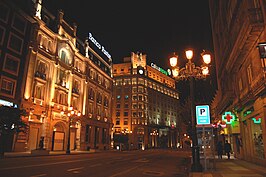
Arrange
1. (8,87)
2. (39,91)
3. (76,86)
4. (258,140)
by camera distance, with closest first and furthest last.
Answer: (258,140) < (8,87) < (39,91) < (76,86)

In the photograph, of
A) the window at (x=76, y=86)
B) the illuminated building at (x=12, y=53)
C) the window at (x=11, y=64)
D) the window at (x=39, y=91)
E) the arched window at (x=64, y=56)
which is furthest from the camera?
the window at (x=76, y=86)

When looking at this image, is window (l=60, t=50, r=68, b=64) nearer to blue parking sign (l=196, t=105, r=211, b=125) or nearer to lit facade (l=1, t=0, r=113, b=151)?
lit facade (l=1, t=0, r=113, b=151)

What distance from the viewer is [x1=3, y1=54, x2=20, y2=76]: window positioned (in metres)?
25.9

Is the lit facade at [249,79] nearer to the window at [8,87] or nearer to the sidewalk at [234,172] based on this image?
the sidewalk at [234,172]

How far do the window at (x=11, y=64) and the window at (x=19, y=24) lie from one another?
13.7ft

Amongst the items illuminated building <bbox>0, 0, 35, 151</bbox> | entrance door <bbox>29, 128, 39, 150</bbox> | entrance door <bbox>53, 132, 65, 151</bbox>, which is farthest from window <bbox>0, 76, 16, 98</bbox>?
entrance door <bbox>53, 132, 65, 151</bbox>

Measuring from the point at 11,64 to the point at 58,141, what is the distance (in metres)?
15.0

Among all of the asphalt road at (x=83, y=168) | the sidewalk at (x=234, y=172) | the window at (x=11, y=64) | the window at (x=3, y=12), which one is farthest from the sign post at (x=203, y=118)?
the window at (x=3, y=12)

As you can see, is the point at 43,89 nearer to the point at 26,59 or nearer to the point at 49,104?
the point at 49,104

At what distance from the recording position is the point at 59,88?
3525 cm

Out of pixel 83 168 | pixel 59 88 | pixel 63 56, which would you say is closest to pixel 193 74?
pixel 83 168

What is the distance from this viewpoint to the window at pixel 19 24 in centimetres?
2763

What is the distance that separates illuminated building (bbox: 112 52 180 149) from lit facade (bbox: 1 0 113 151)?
85.4 feet

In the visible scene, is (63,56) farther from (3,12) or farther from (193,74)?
(193,74)
